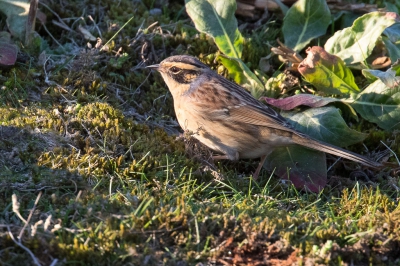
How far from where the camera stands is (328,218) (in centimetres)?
515

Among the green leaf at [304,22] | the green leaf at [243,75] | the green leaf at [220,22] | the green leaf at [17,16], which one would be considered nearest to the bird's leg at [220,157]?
the green leaf at [243,75]

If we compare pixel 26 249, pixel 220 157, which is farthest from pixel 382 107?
pixel 26 249

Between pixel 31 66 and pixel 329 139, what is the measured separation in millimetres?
3654

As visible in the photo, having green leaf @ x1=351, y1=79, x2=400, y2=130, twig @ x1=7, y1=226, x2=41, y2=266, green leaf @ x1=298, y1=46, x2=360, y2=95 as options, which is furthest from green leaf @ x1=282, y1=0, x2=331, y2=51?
twig @ x1=7, y1=226, x2=41, y2=266

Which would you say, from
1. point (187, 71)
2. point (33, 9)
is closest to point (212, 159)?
point (187, 71)

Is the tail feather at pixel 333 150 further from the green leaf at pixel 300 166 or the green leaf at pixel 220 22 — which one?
the green leaf at pixel 220 22

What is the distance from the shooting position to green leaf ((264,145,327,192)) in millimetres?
6438

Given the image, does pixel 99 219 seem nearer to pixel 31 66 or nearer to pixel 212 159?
pixel 212 159

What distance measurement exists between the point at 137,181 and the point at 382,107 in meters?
3.16

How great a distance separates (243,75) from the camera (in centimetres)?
765

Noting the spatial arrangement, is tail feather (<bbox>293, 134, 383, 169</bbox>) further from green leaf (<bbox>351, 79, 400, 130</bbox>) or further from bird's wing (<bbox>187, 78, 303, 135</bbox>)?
green leaf (<bbox>351, 79, 400, 130</bbox>)

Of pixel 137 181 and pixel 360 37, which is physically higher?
pixel 360 37

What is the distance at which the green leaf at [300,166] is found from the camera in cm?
644

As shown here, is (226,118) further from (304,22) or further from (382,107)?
(304,22)
